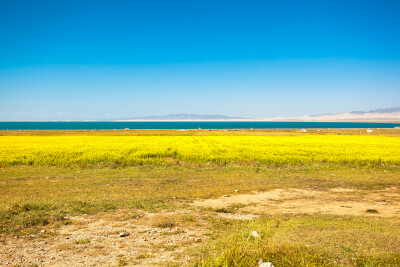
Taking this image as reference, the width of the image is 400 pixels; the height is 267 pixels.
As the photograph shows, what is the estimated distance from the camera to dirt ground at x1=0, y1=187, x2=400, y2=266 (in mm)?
6430

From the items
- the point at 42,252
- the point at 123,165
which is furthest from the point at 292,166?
the point at 42,252

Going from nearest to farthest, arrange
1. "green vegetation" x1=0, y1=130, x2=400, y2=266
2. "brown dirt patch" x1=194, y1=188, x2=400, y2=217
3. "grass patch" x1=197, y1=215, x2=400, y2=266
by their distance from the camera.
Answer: "grass patch" x1=197, y1=215, x2=400, y2=266 < "green vegetation" x1=0, y1=130, x2=400, y2=266 < "brown dirt patch" x1=194, y1=188, x2=400, y2=217

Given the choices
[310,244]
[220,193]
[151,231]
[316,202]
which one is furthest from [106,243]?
[316,202]

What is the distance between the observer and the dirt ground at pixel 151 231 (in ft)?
21.1

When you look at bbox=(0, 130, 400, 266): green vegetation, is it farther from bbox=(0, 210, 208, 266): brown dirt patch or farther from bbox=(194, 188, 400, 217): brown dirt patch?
bbox=(194, 188, 400, 217): brown dirt patch

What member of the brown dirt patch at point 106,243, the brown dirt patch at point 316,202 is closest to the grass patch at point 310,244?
the brown dirt patch at point 106,243

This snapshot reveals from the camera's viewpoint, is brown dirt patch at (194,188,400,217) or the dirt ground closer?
the dirt ground

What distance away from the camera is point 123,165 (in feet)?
78.4

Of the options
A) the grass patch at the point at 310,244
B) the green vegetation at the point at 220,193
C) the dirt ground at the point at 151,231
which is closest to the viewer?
the grass patch at the point at 310,244

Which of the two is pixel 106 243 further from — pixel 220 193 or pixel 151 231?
pixel 220 193

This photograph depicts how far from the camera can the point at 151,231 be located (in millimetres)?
8391

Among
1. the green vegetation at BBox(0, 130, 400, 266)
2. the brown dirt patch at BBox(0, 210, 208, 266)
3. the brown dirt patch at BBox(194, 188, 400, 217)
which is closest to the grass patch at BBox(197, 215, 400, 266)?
the green vegetation at BBox(0, 130, 400, 266)

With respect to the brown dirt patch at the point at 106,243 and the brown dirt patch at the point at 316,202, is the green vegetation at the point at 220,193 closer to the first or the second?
the brown dirt patch at the point at 106,243

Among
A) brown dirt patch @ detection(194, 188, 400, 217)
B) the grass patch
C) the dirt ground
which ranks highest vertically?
the grass patch
